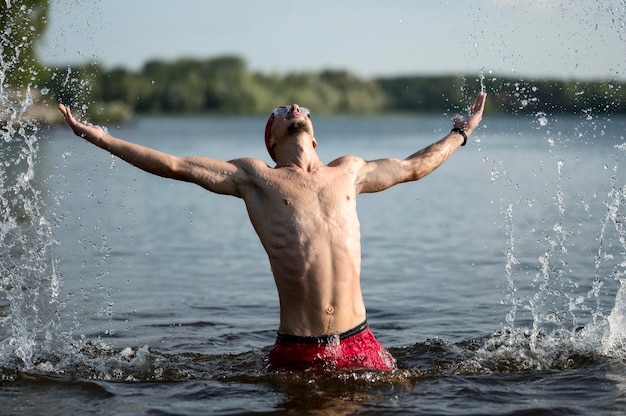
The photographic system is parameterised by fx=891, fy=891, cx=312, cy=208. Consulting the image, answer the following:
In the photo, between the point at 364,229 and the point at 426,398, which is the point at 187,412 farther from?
the point at 364,229

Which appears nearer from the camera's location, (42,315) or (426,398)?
(426,398)

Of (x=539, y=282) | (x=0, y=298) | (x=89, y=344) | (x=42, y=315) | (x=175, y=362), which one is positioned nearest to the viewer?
(x=175, y=362)

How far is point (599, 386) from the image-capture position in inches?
257

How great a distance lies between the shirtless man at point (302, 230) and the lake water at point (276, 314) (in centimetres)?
29

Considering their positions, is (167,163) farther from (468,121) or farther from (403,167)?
(468,121)

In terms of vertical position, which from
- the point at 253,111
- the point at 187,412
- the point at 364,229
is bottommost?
the point at 187,412

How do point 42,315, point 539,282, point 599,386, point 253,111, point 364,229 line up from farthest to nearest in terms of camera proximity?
point 253,111 < point 364,229 < point 539,282 < point 42,315 < point 599,386

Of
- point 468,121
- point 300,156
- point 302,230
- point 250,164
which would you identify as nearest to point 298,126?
point 300,156

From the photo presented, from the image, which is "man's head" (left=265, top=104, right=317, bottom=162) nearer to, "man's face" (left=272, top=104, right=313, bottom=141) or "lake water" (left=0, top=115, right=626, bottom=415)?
"man's face" (left=272, top=104, right=313, bottom=141)

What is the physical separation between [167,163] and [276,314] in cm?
→ 421

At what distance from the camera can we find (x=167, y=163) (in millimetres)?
Result: 5938

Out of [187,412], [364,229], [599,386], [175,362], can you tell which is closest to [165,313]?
[175,362]

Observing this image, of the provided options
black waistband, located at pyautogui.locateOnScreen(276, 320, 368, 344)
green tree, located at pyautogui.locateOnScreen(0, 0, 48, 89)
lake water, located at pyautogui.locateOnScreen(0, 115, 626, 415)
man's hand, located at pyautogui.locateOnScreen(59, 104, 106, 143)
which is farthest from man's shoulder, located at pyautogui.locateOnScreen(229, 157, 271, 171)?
green tree, located at pyautogui.locateOnScreen(0, 0, 48, 89)

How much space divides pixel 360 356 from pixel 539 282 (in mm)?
5588
